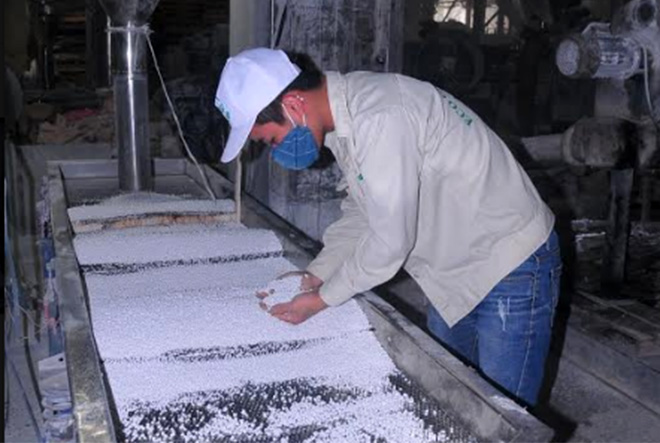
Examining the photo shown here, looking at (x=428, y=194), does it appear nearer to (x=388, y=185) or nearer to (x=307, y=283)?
(x=388, y=185)

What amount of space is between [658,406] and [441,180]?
1808 mm

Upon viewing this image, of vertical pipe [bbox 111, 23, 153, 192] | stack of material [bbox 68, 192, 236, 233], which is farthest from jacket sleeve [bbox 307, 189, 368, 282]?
vertical pipe [bbox 111, 23, 153, 192]

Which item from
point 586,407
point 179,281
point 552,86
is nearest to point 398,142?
point 179,281

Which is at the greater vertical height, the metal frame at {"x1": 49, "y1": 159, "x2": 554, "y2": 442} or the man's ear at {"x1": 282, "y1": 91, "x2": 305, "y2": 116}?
the man's ear at {"x1": 282, "y1": 91, "x2": 305, "y2": 116}

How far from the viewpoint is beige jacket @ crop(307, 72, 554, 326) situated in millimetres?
1575

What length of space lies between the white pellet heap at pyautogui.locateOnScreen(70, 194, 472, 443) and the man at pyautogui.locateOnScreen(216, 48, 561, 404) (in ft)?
0.41

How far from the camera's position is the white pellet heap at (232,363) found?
4.68 feet

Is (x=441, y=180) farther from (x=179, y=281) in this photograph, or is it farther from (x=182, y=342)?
(x=179, y=281)

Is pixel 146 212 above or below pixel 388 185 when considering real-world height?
below

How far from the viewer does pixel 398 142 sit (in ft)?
5.13

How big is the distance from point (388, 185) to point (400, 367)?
0.43 metres

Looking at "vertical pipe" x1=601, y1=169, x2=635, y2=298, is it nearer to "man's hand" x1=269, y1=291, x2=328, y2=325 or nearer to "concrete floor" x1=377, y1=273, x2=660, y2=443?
"concrete floor" x1=377, y1=273, x2=660, y2=443

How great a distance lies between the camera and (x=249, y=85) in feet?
5.33

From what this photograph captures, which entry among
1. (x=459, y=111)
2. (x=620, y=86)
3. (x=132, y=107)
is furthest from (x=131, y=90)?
(x=620, y=86)
